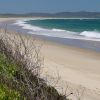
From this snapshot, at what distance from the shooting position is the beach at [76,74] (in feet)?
27.0

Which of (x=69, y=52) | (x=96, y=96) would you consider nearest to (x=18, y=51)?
(x=96, y=96)

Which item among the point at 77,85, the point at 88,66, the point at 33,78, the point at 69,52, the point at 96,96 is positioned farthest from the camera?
the point at 69,52

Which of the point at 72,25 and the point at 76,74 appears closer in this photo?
the point at 76,74

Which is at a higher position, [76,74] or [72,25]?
[76,74]

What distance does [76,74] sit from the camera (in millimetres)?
10695

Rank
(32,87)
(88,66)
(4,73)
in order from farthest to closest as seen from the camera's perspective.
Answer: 1. (88,66)
2. (4,73)
3. (32,87)

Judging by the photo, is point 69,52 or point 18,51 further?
point 69,52

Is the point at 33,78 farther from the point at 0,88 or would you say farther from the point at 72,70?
the point at 72,70

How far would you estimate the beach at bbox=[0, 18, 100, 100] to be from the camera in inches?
324

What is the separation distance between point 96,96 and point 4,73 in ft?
10.1

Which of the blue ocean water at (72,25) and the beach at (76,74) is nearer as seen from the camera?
the beach at (76,74)

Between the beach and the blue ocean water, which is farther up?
the beach

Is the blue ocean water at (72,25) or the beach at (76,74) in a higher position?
the beach at (76,74)

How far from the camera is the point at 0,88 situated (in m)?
4.95
